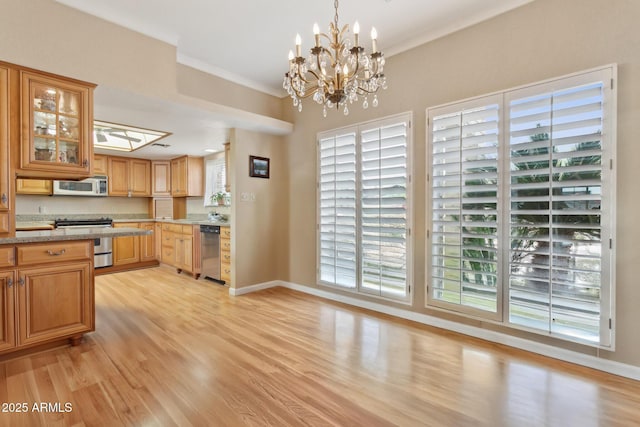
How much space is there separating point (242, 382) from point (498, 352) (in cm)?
203

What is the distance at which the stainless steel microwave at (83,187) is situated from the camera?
5.19 m

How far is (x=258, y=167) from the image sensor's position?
427cm

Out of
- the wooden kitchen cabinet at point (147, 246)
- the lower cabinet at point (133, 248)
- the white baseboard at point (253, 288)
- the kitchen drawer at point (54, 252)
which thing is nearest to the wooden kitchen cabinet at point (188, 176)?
the wooden kitchen cabinet at point (147, 246)

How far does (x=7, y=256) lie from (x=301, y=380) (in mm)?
2357

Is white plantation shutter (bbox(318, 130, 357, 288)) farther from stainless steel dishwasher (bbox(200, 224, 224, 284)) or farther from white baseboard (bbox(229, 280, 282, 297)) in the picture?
stainless steel dishwasher (bbox(200, 224, 224, 284))

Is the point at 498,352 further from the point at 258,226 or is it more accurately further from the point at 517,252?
the point at 258,226

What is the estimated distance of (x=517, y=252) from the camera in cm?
245

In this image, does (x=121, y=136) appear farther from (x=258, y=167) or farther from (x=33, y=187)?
(x=258, y=167)

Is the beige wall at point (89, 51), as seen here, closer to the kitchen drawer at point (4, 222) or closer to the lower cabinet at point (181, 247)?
the kitchen drawer at point (4, 222)

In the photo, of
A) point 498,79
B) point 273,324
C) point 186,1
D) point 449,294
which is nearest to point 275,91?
point 186,1

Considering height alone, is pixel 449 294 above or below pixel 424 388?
above

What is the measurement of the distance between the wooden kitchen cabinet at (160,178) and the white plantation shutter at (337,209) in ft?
13.4

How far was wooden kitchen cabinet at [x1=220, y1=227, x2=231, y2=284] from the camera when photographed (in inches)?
173

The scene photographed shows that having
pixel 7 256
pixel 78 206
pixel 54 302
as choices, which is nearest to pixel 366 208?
pixel 54 302
